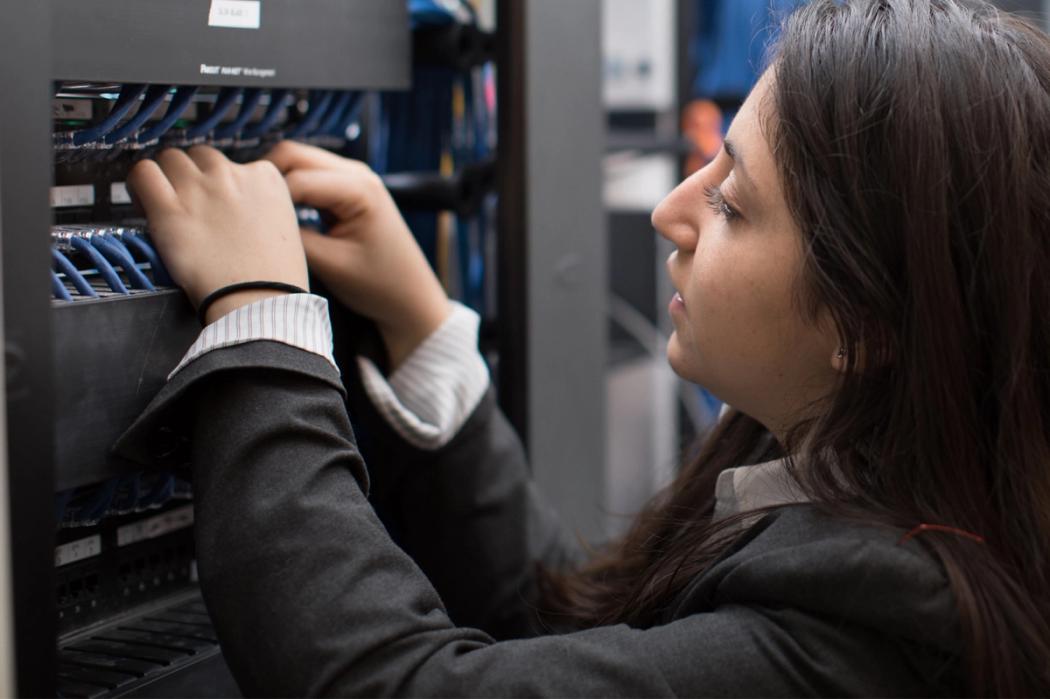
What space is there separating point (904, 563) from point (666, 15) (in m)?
2.49

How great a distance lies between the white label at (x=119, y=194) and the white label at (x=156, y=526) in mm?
222

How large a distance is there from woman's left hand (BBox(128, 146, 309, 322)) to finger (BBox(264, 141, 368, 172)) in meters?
0.08

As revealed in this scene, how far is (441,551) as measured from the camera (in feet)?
3.24

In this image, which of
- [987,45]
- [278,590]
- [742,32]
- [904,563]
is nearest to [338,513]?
[278,590]

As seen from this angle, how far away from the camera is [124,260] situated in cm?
71

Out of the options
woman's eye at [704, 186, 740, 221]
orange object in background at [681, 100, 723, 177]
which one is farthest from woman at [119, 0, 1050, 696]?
orange object in background at [681, 100, 723, 177]

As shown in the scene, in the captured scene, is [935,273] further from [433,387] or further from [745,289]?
[433,387]

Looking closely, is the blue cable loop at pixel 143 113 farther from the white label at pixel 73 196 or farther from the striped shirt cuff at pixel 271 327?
the striped shirt cuff at pixel 271 327

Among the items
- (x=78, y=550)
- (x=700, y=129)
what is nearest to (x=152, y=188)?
(x=78, y=550)

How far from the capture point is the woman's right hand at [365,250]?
2.81 feet

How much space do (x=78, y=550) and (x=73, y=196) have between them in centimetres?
23

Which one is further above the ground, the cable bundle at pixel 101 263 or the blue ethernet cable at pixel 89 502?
the cable bundle at pixel 101 263

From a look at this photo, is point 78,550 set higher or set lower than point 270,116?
lower

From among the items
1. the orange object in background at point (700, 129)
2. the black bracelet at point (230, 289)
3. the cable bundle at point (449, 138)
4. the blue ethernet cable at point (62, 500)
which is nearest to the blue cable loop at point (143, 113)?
the black bracelet at point (230, 289)
